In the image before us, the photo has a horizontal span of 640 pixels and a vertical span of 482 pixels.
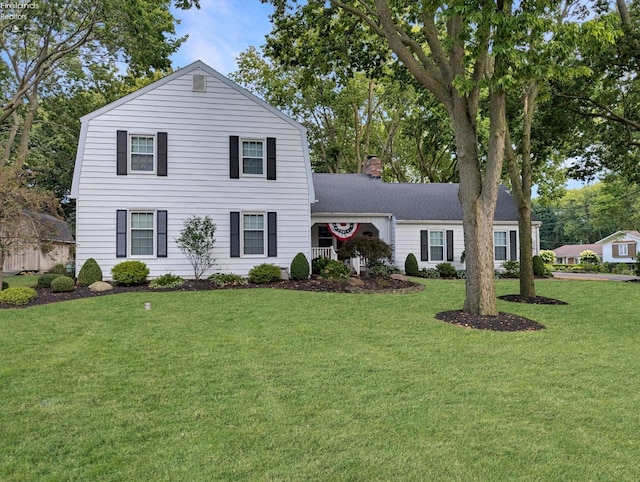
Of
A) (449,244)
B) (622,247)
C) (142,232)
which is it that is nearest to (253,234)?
(142,232)

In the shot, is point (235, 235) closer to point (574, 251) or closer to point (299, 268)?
point (299, 268)

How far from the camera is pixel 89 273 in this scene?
1225 centimetres

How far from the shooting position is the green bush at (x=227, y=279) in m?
12.6

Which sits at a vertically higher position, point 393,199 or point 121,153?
point 121,153

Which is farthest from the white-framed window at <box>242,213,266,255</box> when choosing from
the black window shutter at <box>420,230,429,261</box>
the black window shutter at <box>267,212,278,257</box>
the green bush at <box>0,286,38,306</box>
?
the black window shutter at <box>420,230,429,261</box>

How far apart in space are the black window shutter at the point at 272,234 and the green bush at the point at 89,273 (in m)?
5.23

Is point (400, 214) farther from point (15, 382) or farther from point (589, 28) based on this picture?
point (15, 382)

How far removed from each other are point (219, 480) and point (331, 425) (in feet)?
3.50

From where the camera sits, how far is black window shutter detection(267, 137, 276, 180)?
554 inches

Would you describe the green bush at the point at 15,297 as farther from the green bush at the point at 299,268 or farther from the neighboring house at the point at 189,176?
the green bush at the point at 299,268

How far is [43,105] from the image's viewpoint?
61.6 feet

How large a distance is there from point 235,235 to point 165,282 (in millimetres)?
2743

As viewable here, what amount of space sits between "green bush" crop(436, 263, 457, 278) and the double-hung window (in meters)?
12.1

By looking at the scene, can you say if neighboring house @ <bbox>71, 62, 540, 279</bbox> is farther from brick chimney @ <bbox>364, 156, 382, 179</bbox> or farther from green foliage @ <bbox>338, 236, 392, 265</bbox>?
brick chimney @ <bbox>364, 156, 382, 179</bbox>
